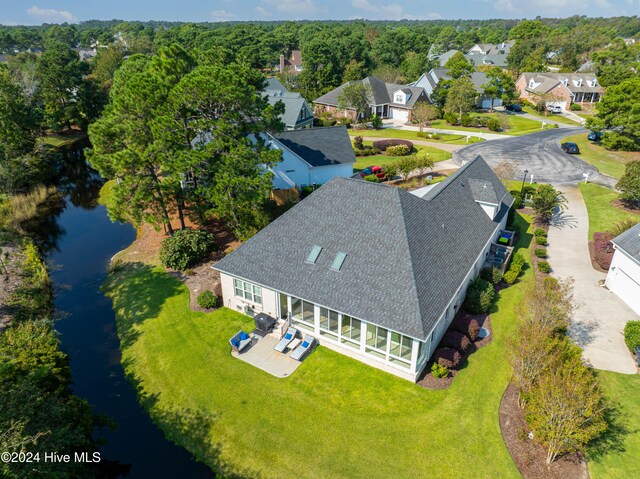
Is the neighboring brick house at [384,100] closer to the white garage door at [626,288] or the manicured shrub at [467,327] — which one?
the white garage door at [626,288]

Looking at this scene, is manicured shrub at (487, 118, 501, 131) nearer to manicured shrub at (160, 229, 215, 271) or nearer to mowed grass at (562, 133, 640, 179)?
mowed grass at (562, 133, 640, 179)

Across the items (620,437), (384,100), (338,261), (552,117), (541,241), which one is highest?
(384,100)

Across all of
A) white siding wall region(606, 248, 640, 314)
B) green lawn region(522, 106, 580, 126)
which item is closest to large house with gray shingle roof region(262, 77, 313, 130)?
white siding wall region(606, 248, 640, 314)

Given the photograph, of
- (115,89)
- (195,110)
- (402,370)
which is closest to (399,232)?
(402,370)

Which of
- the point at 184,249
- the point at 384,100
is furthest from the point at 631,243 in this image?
the point at 384,100

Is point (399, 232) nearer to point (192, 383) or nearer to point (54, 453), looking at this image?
point (192, 383)

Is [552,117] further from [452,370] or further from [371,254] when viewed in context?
[452,370]
